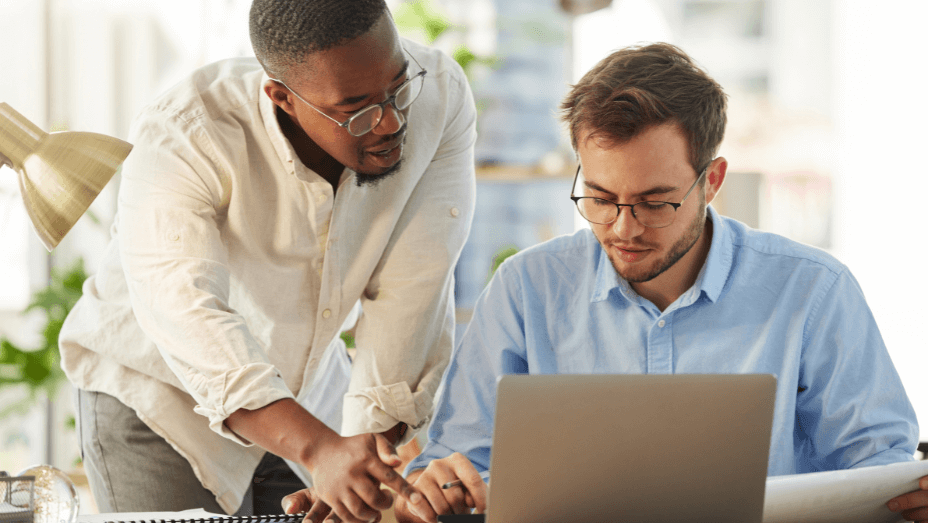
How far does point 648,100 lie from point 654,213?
202 mm

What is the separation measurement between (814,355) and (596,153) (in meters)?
0.53

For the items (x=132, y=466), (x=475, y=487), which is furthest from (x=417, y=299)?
(x=132, y=466)

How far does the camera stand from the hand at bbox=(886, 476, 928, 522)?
40.8 inches

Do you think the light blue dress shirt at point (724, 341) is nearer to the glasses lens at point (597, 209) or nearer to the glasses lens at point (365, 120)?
the glasses lens at point (597, 209)

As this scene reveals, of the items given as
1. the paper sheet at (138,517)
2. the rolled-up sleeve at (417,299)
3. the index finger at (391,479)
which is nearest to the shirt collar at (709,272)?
the rolled-up sleeve at (417,299)

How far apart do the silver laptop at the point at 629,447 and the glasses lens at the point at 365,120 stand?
63 cm

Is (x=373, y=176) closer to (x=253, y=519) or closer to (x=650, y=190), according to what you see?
(x=650, y=190)

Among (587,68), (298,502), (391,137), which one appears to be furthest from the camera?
(587,68)

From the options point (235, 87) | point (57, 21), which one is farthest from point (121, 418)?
point (57, 21)

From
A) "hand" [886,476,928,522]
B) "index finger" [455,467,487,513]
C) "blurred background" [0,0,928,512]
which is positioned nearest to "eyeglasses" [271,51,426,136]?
"index finger" [455,467,487,513]

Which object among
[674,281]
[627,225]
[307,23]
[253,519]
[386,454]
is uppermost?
[307,23]

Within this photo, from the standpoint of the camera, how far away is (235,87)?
1.50 m

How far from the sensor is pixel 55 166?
937mm

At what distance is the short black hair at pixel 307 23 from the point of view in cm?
126
